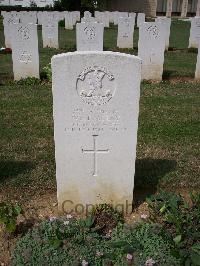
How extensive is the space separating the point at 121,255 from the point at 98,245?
0.26 meters

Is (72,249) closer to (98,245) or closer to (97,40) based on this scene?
(98,245)

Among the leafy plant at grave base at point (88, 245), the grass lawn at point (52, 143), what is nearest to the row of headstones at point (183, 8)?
the grass lawn at point (52, 143)

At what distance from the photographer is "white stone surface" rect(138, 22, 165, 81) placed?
9750 mm

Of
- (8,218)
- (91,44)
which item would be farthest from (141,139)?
(91,44)

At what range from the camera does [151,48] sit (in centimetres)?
1013

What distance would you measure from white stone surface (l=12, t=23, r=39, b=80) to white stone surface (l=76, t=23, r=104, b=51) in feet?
5.31

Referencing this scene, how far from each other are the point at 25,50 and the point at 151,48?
3.47 m

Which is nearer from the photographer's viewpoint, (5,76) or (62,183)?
(62,183)

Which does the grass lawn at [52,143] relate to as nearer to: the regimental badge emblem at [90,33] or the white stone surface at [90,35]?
the white stone surface at [90,35]

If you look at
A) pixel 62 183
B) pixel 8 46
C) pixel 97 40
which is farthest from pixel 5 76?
pixel 62 183

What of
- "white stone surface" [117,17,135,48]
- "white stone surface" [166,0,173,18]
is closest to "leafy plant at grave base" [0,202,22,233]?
"white stone surface" [117,17,135,48]

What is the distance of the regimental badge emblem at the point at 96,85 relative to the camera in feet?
11.3

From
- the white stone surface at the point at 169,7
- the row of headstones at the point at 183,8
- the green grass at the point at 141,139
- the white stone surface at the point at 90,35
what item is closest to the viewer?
the green grass at the point at 141,139

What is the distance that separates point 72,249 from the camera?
3.33 m
